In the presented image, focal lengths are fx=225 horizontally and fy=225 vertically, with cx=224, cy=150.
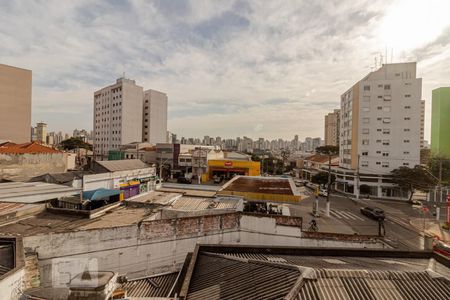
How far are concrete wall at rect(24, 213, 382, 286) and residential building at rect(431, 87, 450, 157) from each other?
62363mm

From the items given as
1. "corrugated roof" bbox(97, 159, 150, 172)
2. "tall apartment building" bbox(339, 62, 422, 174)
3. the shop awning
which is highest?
"tall apartment building" bbox(339, 62, 422, 174)

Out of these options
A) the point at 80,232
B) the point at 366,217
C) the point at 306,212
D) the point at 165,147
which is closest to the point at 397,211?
the point at 366,217

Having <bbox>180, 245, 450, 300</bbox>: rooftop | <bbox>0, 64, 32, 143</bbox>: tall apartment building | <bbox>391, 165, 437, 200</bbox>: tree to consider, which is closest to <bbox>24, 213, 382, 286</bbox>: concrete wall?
<bbox>180, 245, 450, 300</bbox>: rooftop

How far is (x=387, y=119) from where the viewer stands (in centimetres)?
3791

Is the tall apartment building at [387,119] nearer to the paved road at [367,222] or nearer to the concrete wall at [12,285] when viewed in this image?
Answer: the paved road at [367,222]

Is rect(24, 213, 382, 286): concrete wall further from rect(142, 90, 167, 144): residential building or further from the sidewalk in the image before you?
rect(142, 90, 167, 144): residential building

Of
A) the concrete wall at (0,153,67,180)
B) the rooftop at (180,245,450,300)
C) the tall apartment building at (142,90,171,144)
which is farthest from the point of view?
the tall apartment building at (142,90,171,144)

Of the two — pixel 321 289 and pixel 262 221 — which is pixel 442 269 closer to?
pixel 321 289

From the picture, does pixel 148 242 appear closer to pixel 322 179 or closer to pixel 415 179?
pixel 415 179

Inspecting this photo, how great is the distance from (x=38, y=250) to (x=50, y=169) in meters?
19.6

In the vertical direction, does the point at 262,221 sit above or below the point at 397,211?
above

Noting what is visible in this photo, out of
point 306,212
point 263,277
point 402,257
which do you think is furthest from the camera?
point 306,212

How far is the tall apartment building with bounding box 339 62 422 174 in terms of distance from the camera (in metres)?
36.9

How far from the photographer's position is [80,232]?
29.0ft
